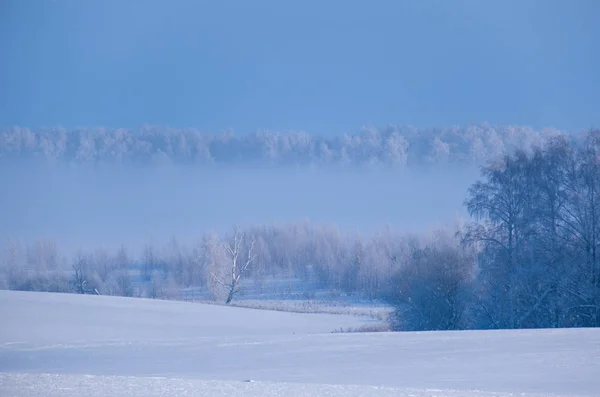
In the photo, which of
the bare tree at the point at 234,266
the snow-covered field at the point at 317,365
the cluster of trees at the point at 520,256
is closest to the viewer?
the snow-covered field at the point at 317,365

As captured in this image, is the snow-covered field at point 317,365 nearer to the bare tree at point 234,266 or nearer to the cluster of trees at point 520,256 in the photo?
the cluster of trees at point 520,256

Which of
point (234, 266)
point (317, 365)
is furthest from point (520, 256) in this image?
point (234, 266)

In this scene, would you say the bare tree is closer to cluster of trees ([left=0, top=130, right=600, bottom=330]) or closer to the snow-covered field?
cluster of trees ([left=0, top=130, right=600, bottom=330])

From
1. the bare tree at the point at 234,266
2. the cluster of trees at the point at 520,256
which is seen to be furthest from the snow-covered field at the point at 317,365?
the bare tree at the point at 234,266

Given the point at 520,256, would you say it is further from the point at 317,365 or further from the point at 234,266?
the point at 234,266

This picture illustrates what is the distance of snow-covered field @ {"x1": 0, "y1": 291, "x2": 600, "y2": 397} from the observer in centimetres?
933

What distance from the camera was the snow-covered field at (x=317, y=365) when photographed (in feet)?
30.6

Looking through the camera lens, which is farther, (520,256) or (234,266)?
(234,266)

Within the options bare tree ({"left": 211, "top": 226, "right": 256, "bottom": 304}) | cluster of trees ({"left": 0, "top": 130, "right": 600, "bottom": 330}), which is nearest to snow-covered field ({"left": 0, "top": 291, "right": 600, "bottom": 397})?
cluster of trees ({"left": 0, "top": 130, "right": 600, "bottom": 330})

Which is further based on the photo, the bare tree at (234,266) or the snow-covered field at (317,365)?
the bare tree at (234,266)

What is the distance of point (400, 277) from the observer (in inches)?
1094

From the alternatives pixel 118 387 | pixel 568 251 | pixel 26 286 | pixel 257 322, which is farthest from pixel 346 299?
pixel 118 387

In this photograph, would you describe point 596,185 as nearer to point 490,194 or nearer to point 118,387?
point 490,194

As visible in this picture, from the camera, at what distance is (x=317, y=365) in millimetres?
12547
